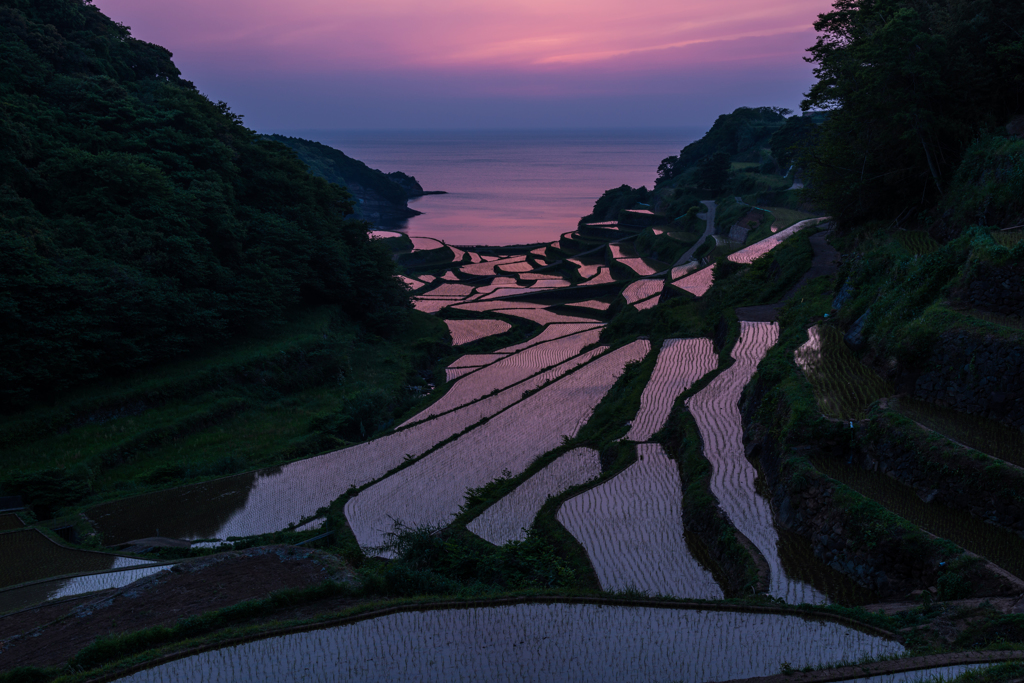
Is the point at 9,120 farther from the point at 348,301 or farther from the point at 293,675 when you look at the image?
the point at 293,675

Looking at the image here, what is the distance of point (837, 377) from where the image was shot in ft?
34.1

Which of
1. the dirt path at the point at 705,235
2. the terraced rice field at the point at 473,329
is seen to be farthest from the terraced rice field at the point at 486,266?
the terraced rice field at the point at 473,329

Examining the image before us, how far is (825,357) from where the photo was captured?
447 inches

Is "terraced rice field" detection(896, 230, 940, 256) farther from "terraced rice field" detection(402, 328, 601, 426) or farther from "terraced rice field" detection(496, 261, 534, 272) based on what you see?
"terraced rice field" detection(496, 261, 534, 272)

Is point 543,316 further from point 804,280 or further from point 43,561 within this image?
point 43,561

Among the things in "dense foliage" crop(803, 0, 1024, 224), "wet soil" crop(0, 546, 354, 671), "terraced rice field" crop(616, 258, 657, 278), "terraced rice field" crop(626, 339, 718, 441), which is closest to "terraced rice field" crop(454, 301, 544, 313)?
"terraced rice field" crop(616, 258, 657, 278)

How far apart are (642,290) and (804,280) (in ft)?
39.0

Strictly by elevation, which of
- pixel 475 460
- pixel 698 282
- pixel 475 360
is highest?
pixel 698 282

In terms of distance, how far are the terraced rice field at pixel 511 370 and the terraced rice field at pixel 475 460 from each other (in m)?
2.15

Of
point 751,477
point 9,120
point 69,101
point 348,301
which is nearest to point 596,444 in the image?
point 751,477

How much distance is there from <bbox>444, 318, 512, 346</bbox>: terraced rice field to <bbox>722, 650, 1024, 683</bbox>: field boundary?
22017 millimetres

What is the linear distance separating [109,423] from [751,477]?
13881 mm

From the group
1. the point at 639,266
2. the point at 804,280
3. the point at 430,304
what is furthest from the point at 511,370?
the point at 639,266

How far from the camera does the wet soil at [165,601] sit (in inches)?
271
